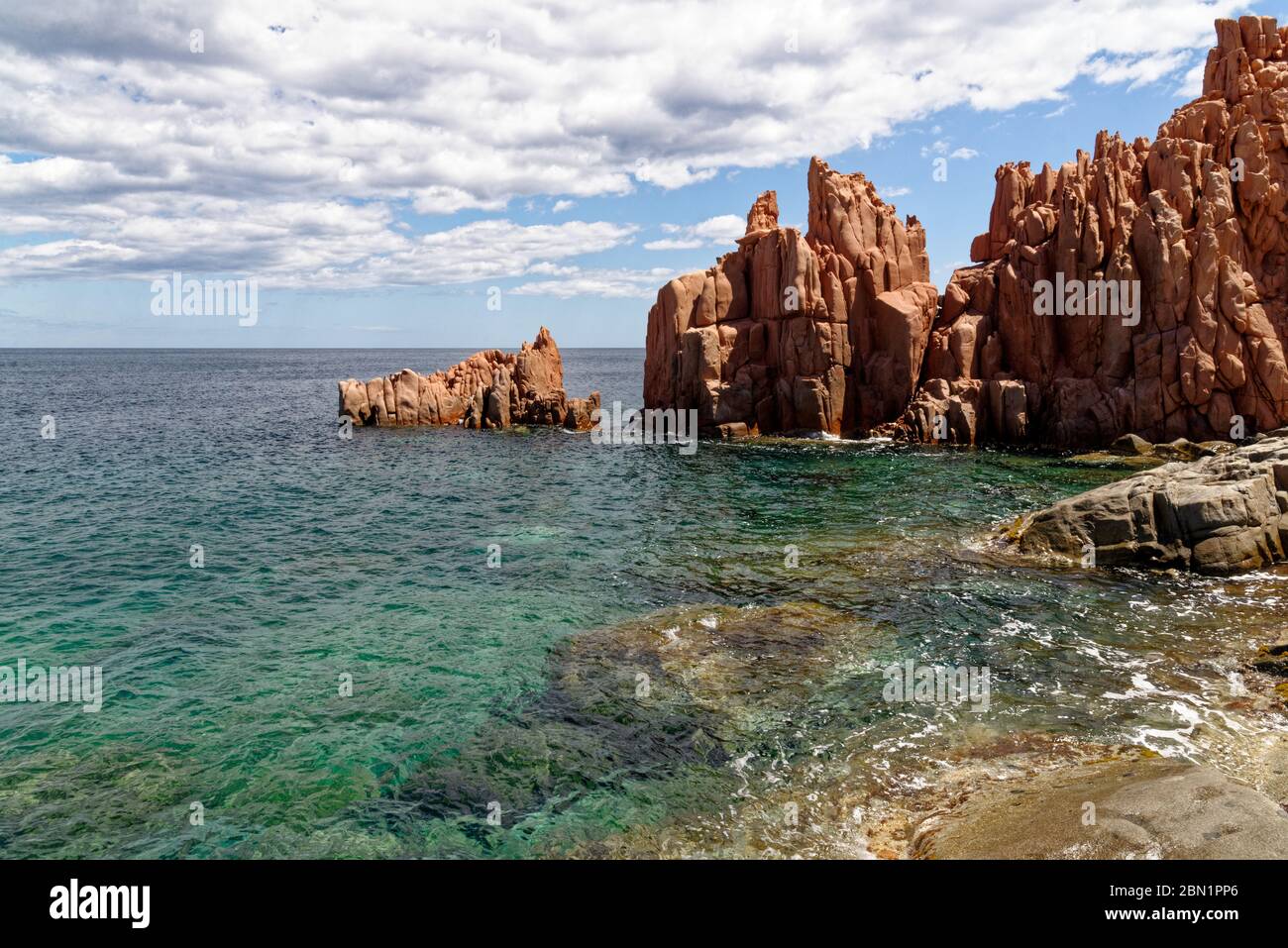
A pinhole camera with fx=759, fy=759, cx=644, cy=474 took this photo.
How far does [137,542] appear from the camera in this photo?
3825cm

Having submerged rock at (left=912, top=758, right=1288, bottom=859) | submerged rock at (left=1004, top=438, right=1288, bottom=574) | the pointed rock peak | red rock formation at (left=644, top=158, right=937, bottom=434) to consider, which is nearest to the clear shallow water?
submerged rock at (left=1004, top=438, right=1288, bottom=574)

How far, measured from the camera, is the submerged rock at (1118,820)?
1202 cm

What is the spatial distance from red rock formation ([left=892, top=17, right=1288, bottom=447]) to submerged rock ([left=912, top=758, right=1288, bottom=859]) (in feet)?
172

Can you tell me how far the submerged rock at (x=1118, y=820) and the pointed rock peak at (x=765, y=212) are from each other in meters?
69.9

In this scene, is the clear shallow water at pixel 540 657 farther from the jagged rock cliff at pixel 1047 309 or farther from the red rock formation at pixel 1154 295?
the jagged rock cliff at pixel 1047 309

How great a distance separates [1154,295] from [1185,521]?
37.2m

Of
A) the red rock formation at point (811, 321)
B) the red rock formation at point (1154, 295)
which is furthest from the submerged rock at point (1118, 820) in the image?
the red rock formation at point (811, 321)

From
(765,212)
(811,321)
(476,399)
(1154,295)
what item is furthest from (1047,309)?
(476,399)

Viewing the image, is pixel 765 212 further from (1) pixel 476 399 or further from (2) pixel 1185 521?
(2) pixel 1185 521

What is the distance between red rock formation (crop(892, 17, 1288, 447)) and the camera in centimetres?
5709

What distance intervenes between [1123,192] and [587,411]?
53277 mm

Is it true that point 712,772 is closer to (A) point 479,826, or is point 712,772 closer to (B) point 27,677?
(A) point 479,826

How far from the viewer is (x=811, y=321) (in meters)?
69.4
